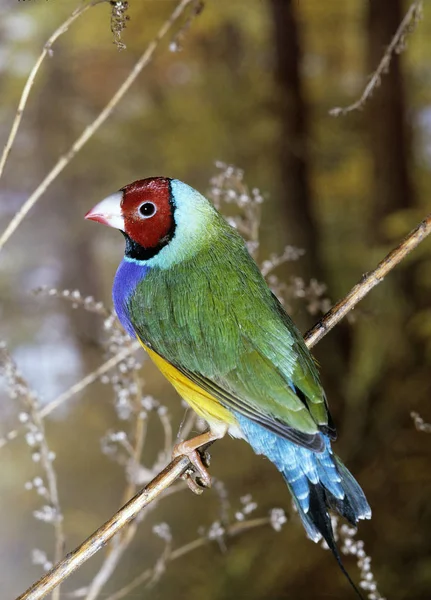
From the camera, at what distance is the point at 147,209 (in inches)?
38.6

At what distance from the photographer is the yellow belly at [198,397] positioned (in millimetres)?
956

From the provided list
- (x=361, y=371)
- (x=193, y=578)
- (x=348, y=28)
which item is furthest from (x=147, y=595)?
(x=348, y=28)

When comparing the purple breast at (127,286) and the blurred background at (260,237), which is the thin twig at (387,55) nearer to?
the purple breast at (127,286)

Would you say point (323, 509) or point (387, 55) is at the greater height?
point (387, 55)

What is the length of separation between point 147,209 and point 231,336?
0.73 ft

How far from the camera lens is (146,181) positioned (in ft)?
3.19

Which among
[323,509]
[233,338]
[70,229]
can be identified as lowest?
[323,509]

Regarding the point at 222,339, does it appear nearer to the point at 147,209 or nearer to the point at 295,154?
the point at 147,209

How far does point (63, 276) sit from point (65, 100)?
0.47 m

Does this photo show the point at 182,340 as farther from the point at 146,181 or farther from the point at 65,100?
the point at 65,100

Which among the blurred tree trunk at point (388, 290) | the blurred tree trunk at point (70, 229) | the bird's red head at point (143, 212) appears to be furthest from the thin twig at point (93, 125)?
the blurred tree trunk at point (388, 290)

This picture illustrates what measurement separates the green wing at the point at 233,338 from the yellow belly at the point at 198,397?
2 centimetres

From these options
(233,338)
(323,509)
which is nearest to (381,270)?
(233,338)

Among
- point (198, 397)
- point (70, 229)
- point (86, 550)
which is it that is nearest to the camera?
point (86, 550)
